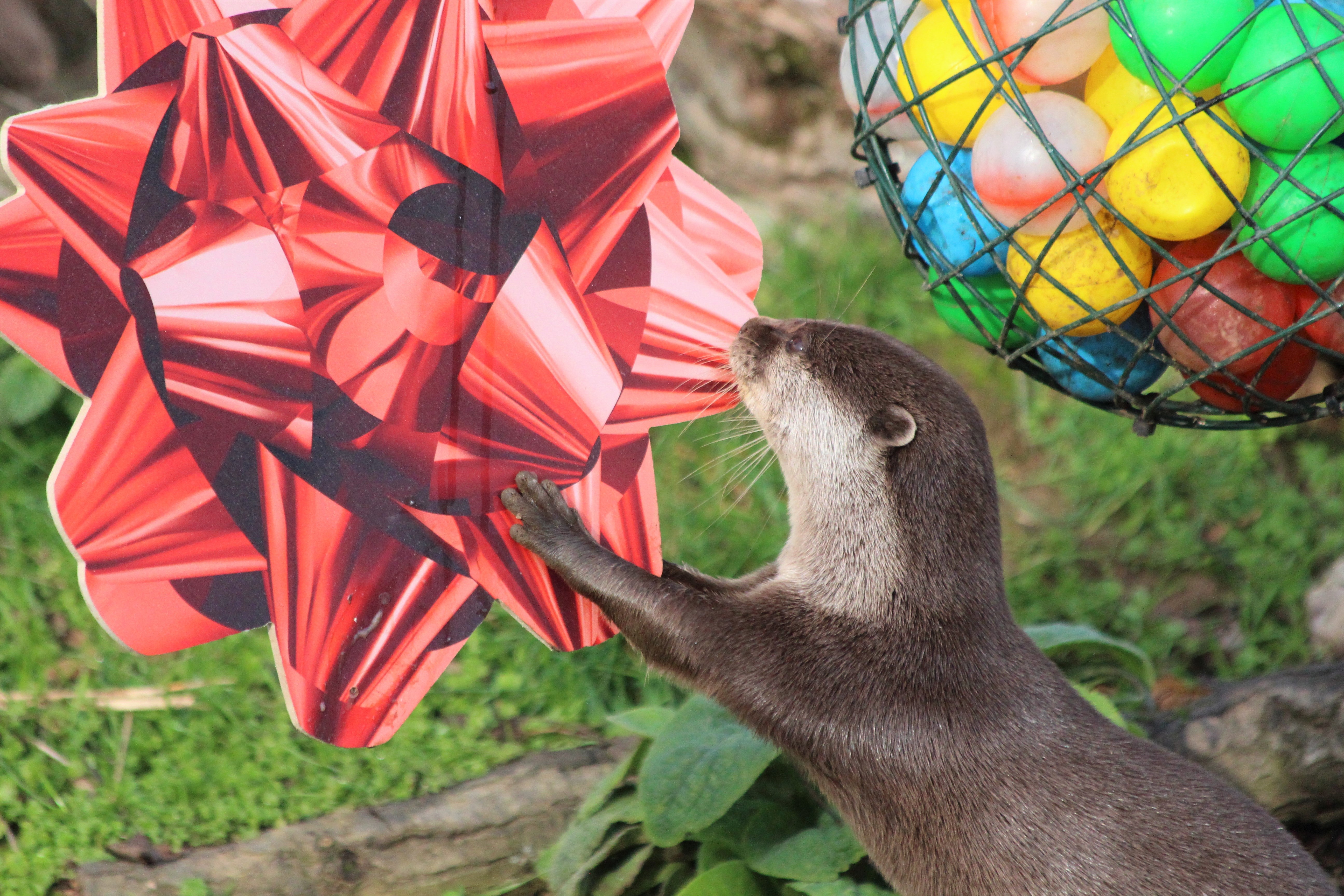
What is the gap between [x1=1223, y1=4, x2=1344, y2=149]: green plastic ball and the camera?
1.35 m

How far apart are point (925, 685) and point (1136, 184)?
2.56 ft

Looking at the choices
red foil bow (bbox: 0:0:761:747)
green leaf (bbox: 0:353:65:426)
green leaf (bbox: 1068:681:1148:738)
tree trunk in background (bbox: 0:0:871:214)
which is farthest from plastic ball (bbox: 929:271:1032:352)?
green leaf (bbox: 0:353:65:426)

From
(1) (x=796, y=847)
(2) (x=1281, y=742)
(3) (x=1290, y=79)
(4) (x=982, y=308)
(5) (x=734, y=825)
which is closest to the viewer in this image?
(3) (x=1290, y=79)

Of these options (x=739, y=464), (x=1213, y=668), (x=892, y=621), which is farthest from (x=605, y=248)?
(x=1213, y=668)

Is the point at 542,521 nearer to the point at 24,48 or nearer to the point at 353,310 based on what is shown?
the point at 353,310

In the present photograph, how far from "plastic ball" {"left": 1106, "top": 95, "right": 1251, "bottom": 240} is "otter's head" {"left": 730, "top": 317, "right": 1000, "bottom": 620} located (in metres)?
0.45

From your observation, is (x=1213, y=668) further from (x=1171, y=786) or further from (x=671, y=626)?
(x=671, y=626)

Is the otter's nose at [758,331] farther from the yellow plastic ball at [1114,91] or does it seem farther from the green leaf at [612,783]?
the green leaf at [612,783]

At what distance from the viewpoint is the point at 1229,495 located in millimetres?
3338

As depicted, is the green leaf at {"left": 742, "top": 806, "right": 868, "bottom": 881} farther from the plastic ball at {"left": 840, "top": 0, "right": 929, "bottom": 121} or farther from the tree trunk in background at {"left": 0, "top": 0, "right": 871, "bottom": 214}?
the tree trunk in background at {"left": 0, "top": 0, "right": 871, "bottom": 214}

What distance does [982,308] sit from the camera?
5.98ft

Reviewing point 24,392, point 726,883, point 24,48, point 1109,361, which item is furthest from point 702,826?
point 24,48

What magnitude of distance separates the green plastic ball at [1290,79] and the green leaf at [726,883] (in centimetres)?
143

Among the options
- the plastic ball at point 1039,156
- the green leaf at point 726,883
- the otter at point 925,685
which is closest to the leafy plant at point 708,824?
the green leaf at point 726,883
